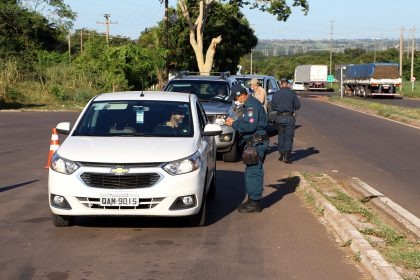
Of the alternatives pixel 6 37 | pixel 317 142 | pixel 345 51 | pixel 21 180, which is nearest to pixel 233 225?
pixel 21 180

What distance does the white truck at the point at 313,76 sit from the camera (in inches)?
3265

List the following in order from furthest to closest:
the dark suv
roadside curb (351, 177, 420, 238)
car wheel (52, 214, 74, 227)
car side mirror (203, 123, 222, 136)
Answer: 1. the dark suv
2. car side mirror (203, 123, 222, 136)
3. roadside curb (351, 177, 420, 238)
4. car wheel (52, 214, 74, 227)

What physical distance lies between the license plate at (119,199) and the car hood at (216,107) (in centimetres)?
682

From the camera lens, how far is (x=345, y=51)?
516ft

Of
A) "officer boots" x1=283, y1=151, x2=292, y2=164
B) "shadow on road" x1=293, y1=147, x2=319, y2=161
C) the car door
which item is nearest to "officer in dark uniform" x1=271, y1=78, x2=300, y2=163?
"officer boots" x1=283, y1=151, x2=292, y2=164

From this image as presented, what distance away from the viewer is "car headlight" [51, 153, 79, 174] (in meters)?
7.40

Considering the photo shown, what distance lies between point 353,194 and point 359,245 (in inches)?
150

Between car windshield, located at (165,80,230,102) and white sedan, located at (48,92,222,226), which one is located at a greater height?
car windshield, located at (165,80,230,102)

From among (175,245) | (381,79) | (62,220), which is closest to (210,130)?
(175,245)

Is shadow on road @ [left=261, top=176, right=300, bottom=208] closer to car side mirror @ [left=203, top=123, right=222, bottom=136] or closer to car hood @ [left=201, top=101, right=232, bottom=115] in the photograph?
car side mirror @ [left=203, top=123, right=222, bottom=136]

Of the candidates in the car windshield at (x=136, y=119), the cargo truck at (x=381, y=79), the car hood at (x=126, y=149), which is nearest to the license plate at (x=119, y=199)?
the car hood at (x=126, y=149)

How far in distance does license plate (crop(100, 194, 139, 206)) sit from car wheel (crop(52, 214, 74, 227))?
2.38 ft

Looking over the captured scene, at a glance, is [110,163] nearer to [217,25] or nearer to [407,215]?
[407,215]

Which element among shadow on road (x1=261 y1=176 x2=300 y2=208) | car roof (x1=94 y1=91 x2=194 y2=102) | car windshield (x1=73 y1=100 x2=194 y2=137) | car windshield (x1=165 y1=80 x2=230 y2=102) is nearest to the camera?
car windshield (x1=73 y1=100 x2=194 y2=137)
